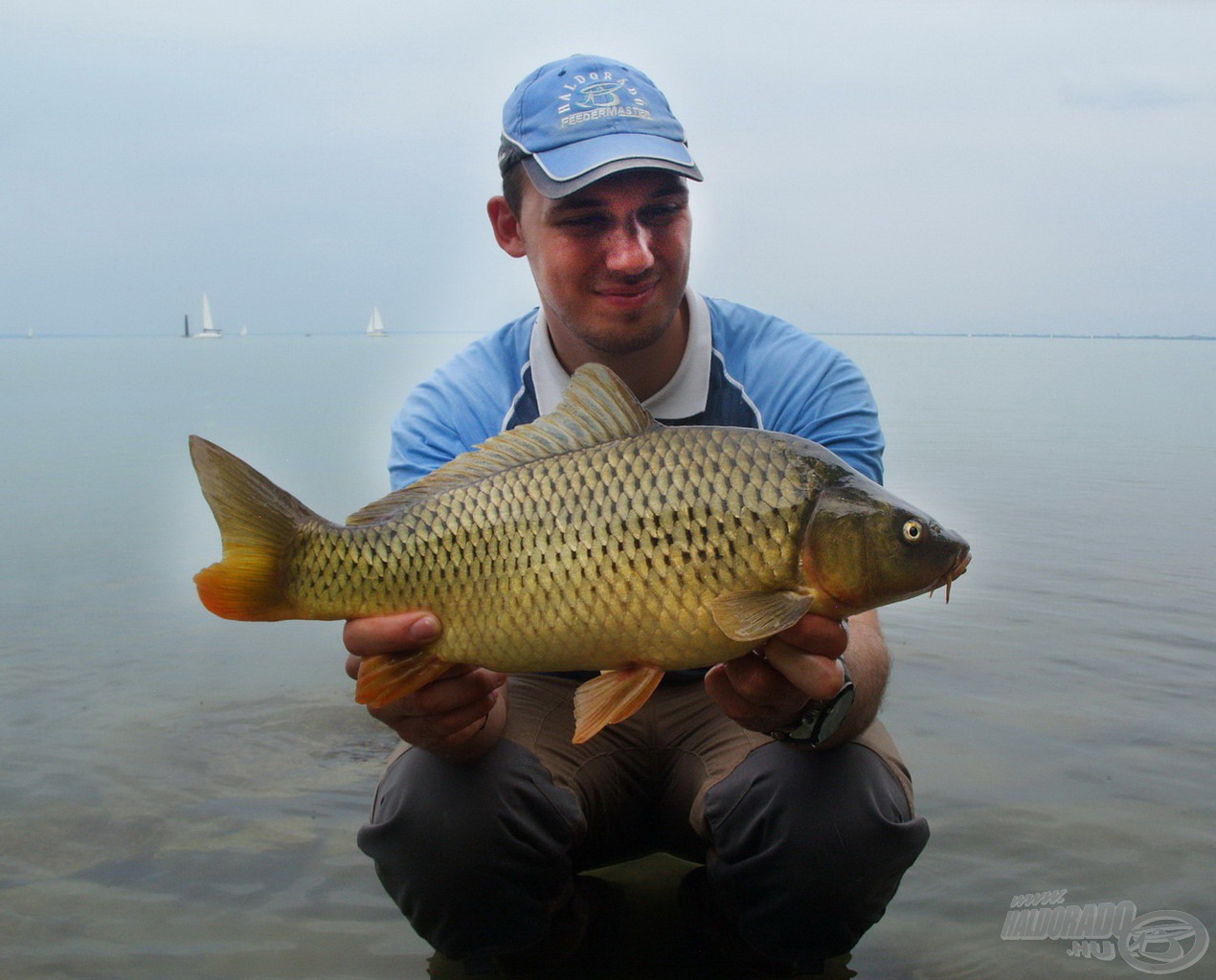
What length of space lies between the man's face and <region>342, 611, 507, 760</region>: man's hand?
2.94ft

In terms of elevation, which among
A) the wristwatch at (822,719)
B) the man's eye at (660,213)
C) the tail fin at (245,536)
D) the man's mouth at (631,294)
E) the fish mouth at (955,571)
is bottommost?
the wristwatch at (822,719)

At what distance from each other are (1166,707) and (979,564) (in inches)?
90.1

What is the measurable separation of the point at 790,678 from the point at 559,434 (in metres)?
0.63

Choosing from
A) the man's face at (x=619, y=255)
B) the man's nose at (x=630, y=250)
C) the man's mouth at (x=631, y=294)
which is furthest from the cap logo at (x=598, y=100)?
the man's mouth at (x=631, y=294)

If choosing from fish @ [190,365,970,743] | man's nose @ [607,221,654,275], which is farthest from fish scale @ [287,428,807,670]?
man's nose @ [607,221,654,275]

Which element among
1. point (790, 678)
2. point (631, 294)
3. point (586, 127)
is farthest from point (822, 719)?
point (586, 127)

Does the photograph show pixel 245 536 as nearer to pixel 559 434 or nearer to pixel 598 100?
pixel 559 434

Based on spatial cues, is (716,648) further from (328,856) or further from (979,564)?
(979,564)

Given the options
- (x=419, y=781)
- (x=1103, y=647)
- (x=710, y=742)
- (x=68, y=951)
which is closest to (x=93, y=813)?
(x=68, y=951)

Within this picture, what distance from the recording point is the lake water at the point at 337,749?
2689 mm

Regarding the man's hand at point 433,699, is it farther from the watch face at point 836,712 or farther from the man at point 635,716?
the watch face at point 836,712

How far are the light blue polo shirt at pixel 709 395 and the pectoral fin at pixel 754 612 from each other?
0.90 metres

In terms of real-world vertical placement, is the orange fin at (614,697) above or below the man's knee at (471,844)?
above

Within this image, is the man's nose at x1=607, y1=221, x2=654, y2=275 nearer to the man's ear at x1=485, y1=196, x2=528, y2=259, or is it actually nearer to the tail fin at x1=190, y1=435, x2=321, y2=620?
the man's ear at x1=485, y1=196, x2=528, y2=259
